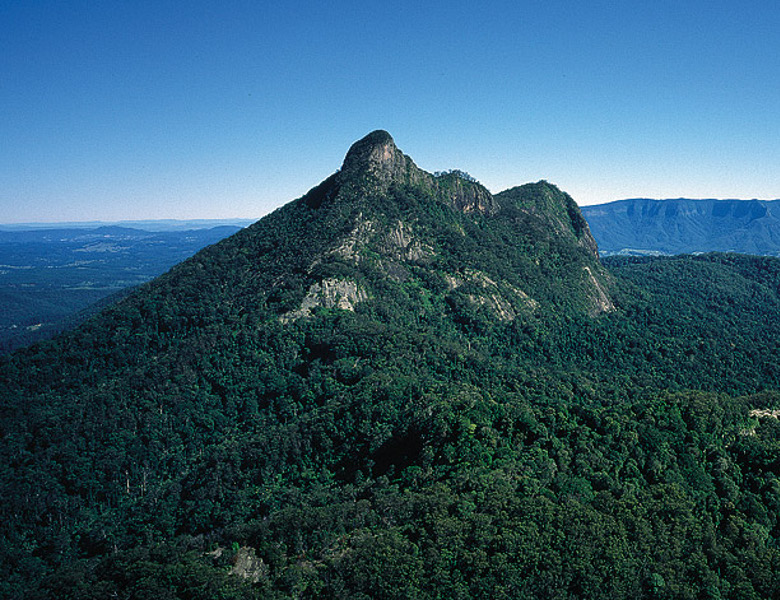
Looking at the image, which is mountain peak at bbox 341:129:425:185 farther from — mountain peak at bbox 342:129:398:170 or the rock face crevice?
the rock face crevice

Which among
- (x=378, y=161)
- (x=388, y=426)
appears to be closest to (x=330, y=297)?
(x=388, y=426)

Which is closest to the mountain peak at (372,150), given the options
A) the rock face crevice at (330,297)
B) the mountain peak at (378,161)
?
the mountain peak at (378,161)

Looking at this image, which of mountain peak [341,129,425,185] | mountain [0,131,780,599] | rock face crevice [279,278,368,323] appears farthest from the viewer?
mountain peak [341,129,425,185]

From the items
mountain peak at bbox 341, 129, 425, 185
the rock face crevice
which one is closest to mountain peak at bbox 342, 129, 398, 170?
mountain peak at bbox 341, 129, 425, 185

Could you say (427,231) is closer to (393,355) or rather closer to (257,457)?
(393,355)

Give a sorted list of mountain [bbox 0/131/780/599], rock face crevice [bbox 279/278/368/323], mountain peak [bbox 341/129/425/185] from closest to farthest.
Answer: mountain [bbox 0/131/780/599], rock face crevice [bbox 279/278/368/323], mountain peak [bbox 341/129/425/185]

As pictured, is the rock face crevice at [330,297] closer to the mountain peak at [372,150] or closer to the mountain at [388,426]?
the mountain at [388,426]

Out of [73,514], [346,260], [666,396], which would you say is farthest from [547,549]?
[346,260]

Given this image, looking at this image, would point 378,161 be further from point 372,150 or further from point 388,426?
point 388,426

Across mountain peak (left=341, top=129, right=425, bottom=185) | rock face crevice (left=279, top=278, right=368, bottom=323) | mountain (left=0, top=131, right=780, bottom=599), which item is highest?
mountain peak (left=341, top=129, right=425, bottom=185)
